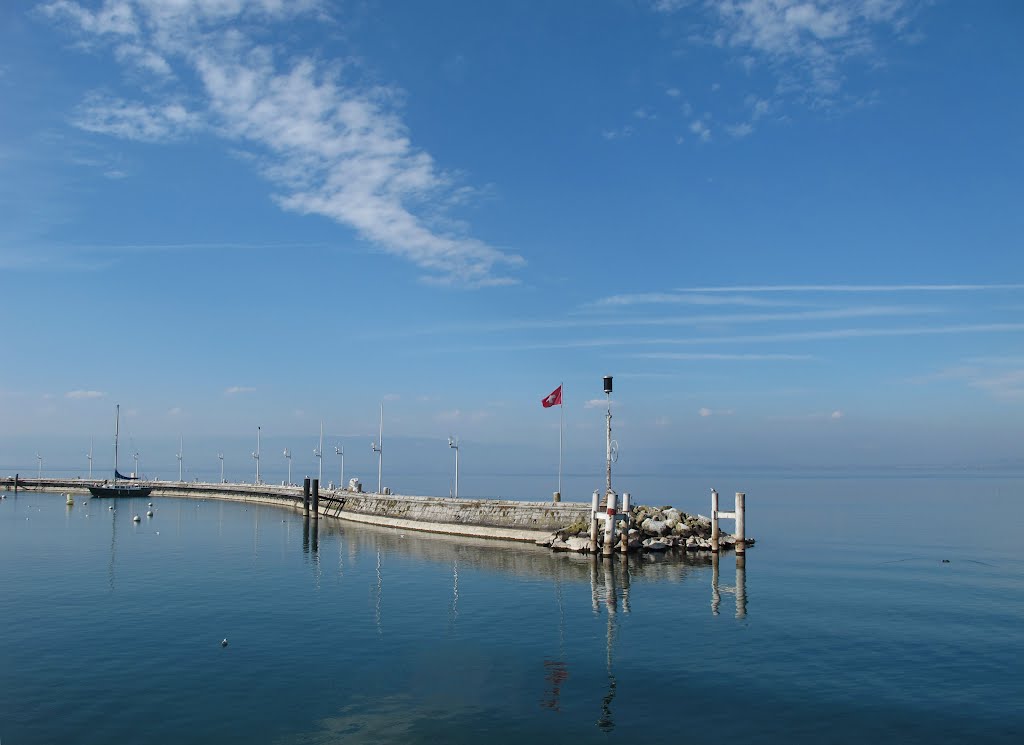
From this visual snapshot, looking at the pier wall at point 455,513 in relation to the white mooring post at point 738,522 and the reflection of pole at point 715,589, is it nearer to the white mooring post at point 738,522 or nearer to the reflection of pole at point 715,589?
the white mooring post at point 738,522

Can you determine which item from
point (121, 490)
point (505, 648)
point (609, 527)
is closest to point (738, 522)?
point (609, 527)

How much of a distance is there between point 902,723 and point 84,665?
30.3 m

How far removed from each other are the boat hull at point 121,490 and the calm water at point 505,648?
3930 inches

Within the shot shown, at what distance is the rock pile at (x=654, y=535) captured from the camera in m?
62.3

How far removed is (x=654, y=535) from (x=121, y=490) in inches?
5245

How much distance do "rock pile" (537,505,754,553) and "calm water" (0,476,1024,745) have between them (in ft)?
9.91

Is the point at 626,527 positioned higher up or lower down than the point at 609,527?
lower down

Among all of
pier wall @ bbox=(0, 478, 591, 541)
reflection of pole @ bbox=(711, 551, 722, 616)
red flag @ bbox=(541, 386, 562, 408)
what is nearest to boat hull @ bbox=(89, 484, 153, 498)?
pier wall @ bbox=(0, 478, 591, 541)

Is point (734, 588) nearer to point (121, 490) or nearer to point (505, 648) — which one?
point (505, 648)

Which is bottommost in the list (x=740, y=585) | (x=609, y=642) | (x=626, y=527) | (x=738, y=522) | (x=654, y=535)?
(x=740, y=585)

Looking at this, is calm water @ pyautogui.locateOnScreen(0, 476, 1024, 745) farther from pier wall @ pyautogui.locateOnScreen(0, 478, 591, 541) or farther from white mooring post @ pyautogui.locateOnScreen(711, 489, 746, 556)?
pier wall @ pyautogui.locateOnScreen(0, 478, 591, 541)

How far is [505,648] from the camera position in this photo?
32.3 m

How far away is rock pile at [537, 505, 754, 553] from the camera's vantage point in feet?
205

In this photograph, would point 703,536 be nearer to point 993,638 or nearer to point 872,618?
point 872,618
